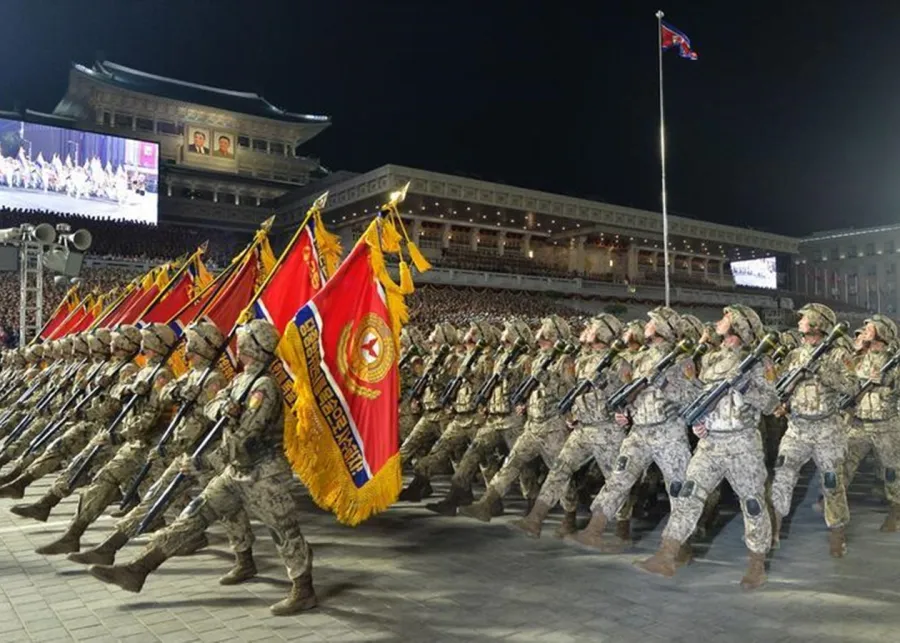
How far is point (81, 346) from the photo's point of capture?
31.4 ft

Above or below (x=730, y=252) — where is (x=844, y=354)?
below

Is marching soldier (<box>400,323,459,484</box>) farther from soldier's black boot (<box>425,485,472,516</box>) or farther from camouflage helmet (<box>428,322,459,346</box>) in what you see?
soldier's black boot (<box>425,485,472,516</box>)

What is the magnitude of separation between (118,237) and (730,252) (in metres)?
48.1

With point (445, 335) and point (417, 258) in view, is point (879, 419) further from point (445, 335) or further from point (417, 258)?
point (445, 335)

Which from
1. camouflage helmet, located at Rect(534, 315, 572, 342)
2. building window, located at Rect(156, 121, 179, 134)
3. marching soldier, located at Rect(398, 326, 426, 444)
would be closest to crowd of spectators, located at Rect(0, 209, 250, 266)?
building window, located at Rect(156, 121, 179, 134)

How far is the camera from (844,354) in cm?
714

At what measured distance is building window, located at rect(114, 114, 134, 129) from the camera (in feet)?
151

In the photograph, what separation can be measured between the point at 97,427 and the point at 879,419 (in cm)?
801

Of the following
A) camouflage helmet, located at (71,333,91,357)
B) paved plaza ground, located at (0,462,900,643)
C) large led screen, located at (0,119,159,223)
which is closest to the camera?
paved plaza ground, located at (0,462,900,643)

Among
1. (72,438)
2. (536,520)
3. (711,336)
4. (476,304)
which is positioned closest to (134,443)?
(72,438)

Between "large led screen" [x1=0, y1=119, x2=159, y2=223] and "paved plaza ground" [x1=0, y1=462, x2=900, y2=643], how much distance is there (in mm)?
30541

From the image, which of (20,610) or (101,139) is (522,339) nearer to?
(20,610)

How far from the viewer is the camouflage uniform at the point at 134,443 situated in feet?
20.1

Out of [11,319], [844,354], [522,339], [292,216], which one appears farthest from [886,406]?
[292,216]
